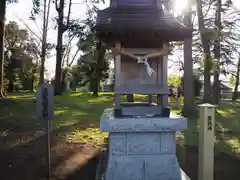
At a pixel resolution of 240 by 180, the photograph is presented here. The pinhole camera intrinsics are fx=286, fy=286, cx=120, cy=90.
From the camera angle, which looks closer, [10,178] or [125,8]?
[125,8]

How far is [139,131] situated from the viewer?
500 cm

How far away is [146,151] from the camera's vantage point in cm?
515

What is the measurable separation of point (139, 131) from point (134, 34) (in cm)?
170

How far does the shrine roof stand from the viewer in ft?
16.2

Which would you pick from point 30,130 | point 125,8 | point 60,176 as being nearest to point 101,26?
point 125,8

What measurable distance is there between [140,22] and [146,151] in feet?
7.58

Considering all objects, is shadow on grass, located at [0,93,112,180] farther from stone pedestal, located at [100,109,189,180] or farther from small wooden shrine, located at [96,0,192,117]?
small wooden shrine, located at [96,0,192,117]

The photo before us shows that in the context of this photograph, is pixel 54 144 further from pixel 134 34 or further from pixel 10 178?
pixel 134 34

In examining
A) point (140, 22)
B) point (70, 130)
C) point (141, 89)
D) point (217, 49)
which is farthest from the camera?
point (217, 49)

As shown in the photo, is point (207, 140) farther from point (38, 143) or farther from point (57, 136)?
point (57, 136)

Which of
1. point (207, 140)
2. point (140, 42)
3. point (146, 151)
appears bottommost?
point (146, 151)

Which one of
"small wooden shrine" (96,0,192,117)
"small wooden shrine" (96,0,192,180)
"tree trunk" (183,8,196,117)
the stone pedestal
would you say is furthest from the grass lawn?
"small wooden shrine" (96,0,192,117)

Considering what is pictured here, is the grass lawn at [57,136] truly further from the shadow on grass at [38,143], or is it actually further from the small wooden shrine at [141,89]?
the small wooden shrine at [141,89]

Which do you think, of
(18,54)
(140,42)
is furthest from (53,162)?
(18,54)
